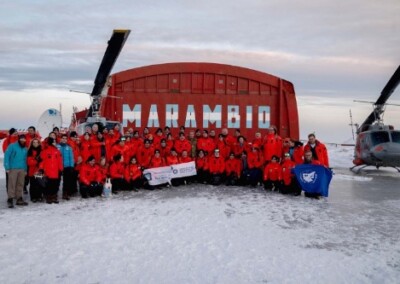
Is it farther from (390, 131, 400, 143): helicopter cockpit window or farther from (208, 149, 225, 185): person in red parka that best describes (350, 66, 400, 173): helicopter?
(208, 149, 225, 185): person in red parka

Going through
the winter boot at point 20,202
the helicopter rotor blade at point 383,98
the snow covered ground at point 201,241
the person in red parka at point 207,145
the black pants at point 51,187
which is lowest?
the snow covered ground at point 201,241

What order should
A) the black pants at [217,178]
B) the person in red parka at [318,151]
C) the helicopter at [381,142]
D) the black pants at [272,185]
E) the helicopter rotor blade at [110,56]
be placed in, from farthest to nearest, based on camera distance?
the helicopter at [381,142] → the black pants at [217,178] → the helicopter rotor blade at [110,56] → the black pants at [272,185] → the person in red parka at [318,151]

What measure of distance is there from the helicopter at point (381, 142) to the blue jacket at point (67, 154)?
10.7m

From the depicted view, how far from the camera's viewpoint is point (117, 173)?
31.8 ft

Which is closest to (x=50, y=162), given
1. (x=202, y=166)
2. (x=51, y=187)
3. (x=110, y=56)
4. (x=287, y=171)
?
(x=51, y=187)

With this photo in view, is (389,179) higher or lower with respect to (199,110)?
lower

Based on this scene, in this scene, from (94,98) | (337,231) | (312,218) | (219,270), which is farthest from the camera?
(94,98)

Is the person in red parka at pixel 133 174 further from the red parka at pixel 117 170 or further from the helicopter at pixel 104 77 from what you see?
the helicopter at pixel 104 77

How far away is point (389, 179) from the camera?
45.6 feet

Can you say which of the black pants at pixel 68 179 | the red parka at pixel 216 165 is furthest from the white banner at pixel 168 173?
the black pants at pixel 68 179

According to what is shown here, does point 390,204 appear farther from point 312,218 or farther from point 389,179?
point 389,179

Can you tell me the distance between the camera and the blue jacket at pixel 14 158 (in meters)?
8.15

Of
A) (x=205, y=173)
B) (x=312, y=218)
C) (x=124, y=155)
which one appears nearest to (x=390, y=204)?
(x=312, y=218)

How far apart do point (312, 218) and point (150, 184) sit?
180 inches
